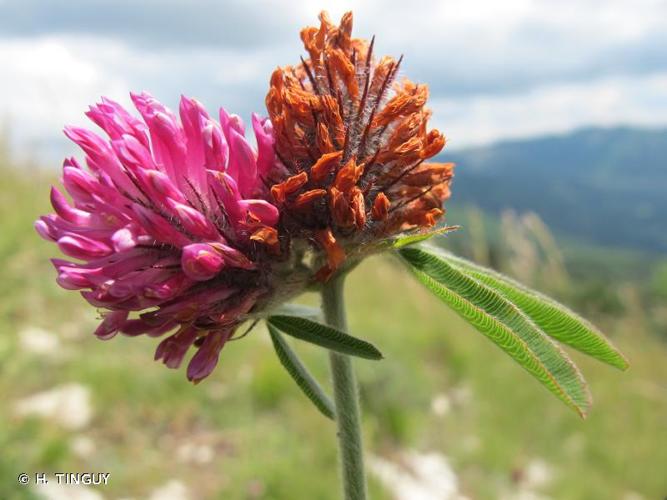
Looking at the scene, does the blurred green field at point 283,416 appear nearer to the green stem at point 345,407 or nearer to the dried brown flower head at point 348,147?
the green stem at point 345,407

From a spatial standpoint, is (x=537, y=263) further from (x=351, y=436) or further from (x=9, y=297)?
(x=351, y=436)

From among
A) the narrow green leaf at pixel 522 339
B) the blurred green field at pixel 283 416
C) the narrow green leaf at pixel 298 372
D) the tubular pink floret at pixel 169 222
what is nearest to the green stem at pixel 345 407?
the narrow green leaf at pixel 298 372

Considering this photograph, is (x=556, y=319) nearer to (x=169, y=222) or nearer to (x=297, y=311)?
(x=297, y=311)

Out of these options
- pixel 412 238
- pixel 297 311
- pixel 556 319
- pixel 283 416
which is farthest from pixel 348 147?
pixel 283 416

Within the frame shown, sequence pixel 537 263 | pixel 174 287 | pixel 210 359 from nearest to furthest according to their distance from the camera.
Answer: pixel 174 287, pixel 210 359, pixel 537 263

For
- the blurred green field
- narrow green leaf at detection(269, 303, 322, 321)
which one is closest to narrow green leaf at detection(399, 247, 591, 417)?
narrow green leaf at detection(269, 303, 322, 321)

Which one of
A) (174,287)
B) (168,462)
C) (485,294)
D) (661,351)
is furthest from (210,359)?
(661,351)

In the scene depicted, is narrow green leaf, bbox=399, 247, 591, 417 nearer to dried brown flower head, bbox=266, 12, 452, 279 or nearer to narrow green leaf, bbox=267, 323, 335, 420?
dried brown flower head, bbox=266, 12, 452, 279
